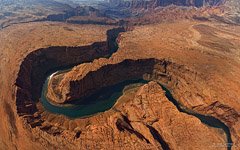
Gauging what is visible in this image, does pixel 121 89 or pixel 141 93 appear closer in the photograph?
pixel 141 93

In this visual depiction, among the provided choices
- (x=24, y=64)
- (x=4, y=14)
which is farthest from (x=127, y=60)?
(x=4, y=14)

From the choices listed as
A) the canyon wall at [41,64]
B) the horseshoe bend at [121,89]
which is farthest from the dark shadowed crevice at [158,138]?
the canyon wall at [41,64]

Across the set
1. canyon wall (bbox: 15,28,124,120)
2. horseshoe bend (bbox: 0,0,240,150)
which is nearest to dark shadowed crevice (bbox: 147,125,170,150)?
horseshoe bend (bbox: 0,0,240,150)

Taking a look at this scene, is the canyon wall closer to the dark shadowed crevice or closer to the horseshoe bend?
the horseshoe bend

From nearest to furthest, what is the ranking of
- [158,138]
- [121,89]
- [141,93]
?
[158,138]
[141,93]
[121,89]

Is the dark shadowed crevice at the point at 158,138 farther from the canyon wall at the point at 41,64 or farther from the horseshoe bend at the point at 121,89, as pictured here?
the canyon wall at the point at 41,64

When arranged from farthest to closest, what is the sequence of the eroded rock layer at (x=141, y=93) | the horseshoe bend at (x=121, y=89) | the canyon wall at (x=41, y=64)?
1. the canyon wall at (x=41, y=64)
2. the horseshoe bend at (x=121, y=89)
3. the eroded rock layer at (x=141, y=93)

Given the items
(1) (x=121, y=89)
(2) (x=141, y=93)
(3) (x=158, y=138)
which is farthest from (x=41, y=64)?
(3) (x=158, y=138)

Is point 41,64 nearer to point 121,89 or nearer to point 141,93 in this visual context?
point 121,89
